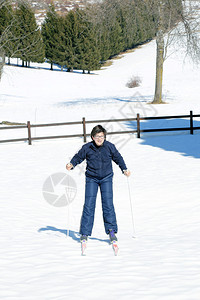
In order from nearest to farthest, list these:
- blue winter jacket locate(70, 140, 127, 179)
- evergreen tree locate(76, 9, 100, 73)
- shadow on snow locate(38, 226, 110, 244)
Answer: blue winter jacket locate(70, 140, 127, 179), shadow on snow locate(38, 226, 110, 244), evergreen tree locate(76, 9, 100, 73)

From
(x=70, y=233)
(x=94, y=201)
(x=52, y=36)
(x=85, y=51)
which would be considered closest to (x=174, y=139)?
(x=70, y=233)

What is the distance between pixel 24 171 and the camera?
46.6 ft

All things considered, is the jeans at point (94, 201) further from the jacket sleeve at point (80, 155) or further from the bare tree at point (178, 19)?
the bare tree at point (178, 19)

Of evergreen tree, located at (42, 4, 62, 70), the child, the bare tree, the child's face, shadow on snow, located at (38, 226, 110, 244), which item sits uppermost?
evergreen tree, located at (42, 4, 62, 70)

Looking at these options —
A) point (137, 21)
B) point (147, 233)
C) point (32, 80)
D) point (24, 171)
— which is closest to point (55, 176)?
point (24, 171)

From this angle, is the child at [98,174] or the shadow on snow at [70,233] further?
the shadow on snow at [70,233]

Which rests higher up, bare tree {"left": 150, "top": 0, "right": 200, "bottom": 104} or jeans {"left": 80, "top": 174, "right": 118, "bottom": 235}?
bare tree {"left": 150, "top": 0, "right": 200, "bottom": 104}

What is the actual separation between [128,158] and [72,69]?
2147 inches

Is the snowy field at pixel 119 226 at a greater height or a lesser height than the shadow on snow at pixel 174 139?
lesser

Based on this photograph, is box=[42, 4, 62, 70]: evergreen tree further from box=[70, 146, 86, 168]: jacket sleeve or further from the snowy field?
box=[70, 146, 86, 168]: jacket sleeve

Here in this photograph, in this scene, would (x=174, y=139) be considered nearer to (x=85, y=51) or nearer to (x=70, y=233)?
(x=70, y=233)

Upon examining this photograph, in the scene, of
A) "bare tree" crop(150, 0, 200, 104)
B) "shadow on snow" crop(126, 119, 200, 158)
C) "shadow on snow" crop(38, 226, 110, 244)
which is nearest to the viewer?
"shadow on snow" crop(38, 226, 110, 244)

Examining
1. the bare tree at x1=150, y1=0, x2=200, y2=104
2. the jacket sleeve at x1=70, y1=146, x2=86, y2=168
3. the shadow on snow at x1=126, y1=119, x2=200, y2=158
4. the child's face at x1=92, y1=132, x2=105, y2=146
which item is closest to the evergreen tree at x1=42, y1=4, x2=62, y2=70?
the bare tree at x1=150, y1=0, x2=200, y2=104

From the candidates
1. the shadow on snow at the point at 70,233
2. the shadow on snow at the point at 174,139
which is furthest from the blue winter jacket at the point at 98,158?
the shadow on snow at the point at 174,139
